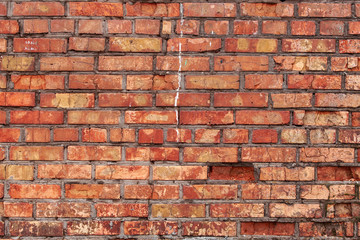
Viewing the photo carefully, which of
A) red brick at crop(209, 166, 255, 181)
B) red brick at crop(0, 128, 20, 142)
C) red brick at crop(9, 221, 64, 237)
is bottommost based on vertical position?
red brick at crop(9, 221, 64, 237)

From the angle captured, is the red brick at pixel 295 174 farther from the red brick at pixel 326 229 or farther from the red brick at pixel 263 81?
the red brick at pixel 263 81

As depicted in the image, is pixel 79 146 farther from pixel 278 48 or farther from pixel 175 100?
pixel 278 48

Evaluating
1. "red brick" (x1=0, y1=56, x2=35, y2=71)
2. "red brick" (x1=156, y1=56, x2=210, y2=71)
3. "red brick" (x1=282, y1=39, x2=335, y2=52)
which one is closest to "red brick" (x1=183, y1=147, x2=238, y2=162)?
"red brick" (x1=156, y1=56, x2=210, y2=71)

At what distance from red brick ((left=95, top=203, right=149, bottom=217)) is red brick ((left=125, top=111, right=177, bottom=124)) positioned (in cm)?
46

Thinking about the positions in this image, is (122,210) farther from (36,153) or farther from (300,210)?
(300,210)

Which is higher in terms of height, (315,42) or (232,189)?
(315,42)

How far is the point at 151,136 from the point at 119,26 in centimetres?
64

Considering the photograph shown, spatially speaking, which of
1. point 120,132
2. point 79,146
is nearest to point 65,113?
point 79,146

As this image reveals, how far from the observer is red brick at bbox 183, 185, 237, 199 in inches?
67.0

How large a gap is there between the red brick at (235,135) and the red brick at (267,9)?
65cm

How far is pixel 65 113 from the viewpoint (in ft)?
5.57

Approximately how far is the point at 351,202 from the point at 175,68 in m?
1.23

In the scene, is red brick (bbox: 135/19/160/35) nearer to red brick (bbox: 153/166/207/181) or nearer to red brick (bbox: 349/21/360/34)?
red brick (bbox: 153/166/207/181)

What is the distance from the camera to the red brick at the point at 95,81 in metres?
1.70
